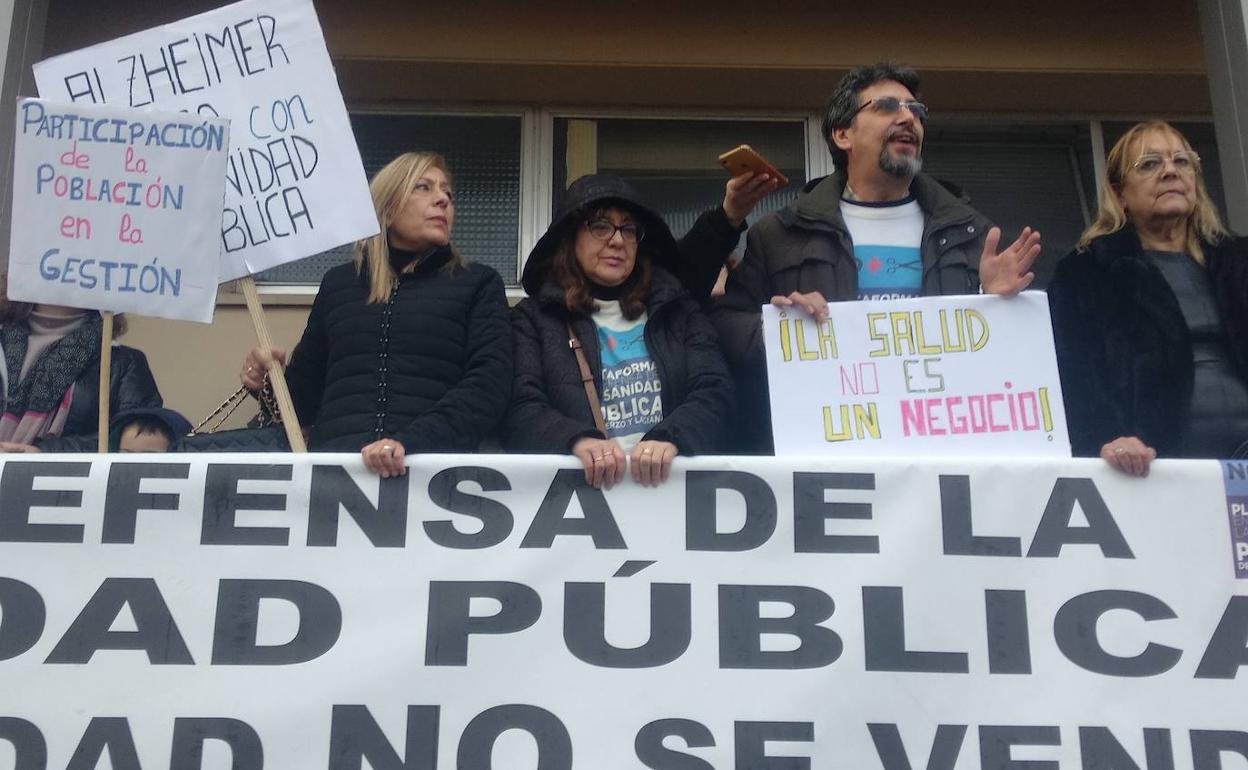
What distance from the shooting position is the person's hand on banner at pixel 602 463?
358 centimetres

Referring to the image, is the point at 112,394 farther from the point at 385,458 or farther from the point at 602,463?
the point at 602,463

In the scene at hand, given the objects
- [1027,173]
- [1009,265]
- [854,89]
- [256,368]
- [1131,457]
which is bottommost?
[1131,457]

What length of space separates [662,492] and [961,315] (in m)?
0.88

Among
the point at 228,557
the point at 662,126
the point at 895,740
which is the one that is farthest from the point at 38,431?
the point at 662,126

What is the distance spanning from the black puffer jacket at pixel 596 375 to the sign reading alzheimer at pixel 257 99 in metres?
0.62

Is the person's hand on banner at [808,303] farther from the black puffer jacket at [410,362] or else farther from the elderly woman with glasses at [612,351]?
the black puffer jacket at [410,362]

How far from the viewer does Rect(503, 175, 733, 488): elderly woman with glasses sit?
145 inches

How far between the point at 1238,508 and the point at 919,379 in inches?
31.6

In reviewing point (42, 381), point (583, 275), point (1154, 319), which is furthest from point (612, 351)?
point (42, 381)

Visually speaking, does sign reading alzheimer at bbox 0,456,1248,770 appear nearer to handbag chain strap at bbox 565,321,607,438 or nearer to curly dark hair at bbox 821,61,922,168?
handbag chain strap at bbox 565,321,607,438

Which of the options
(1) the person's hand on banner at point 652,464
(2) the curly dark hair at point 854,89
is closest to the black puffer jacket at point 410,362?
(1) the person's hand on banner at point 652,464

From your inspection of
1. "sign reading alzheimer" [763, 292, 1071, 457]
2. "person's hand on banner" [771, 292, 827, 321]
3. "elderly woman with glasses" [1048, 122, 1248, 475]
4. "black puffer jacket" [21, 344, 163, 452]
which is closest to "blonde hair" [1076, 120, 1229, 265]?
"elderly woman with glasses" [1048, 122, 1248, 475]

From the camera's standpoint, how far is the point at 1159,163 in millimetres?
4195

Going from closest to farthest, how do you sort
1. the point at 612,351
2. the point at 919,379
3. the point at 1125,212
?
1. the point at 919,379
2. the point at 612,351
3. the point at 1125,212
